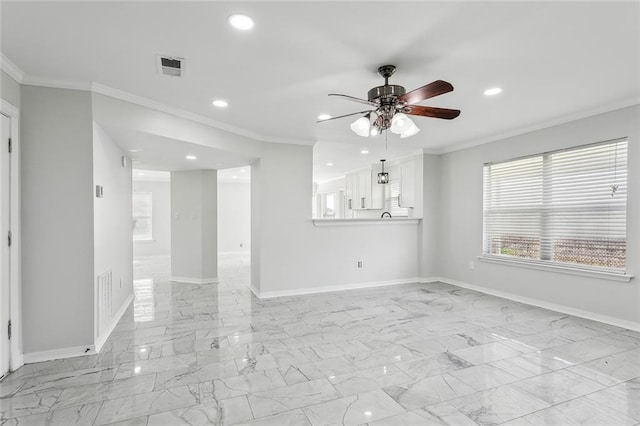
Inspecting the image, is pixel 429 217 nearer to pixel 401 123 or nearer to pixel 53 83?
pixel 401 123

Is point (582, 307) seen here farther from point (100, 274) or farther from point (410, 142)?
point (100, 274)

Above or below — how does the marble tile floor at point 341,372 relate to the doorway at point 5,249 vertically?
below

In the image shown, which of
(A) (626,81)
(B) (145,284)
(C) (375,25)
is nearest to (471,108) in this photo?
(A) (626,81)

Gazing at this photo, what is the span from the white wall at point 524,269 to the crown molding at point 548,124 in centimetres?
5

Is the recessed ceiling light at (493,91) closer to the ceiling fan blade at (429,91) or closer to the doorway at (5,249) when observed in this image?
the ceiling fan blade at (429,91)

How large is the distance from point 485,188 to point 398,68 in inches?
134

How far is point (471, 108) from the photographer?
3.62 meters

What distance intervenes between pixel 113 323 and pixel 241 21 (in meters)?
3.48

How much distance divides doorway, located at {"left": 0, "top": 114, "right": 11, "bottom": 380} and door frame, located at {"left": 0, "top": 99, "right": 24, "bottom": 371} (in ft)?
0.07

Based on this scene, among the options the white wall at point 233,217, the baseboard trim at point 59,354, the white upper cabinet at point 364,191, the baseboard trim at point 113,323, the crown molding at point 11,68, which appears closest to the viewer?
the crown molding at point 11,68

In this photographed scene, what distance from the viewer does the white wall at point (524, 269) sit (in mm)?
3455

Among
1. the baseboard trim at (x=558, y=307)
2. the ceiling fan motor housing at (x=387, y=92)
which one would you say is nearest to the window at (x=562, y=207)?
the baseboard trim at (x=558, y=307)

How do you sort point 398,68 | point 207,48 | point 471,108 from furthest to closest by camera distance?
1. point 471,108
2. point 398,68
3. point 207,48

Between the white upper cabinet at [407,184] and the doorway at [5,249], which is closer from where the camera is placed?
the doorway at [5,249]
